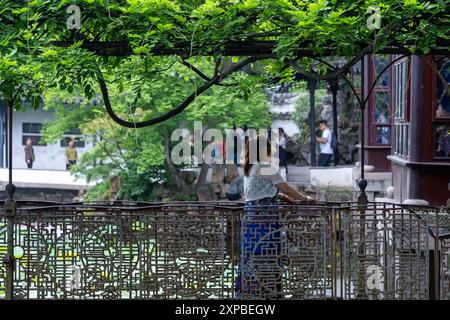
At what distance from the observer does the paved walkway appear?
34.6m

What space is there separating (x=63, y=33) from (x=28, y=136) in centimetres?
3218

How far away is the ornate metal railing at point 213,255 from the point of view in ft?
29.7

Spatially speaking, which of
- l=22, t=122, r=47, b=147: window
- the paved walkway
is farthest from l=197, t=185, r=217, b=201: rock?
l=22, t=122, r=47, b=147: window

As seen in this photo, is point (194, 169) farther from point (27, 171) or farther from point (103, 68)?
point (103, 68)

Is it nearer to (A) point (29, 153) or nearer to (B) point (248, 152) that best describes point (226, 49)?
(B) point (248, 152)

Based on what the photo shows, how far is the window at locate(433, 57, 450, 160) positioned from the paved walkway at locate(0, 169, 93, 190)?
868 inches

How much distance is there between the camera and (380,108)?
20.0 m

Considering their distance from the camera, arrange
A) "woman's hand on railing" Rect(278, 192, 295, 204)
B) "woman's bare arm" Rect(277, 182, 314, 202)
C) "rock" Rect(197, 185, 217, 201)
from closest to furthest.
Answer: "woman's bare arm" Rect(277, 182, 314, 202) → "woman's hand on railing" Rect(278, 192, 295, 204) → "rock" Rect(197, 185, 217, 201)

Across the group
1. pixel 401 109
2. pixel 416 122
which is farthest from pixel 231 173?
pixel 416 122

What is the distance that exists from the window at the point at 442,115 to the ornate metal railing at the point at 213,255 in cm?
321

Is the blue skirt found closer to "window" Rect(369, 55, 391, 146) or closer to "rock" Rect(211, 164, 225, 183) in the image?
"window" Rect(369, 55, 391, 146)

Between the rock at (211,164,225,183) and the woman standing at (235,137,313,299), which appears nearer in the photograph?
the woman standing at (235,137,313,299)

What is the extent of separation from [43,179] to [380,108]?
18.5 meters

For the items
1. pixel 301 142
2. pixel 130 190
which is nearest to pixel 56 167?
pixel 301 142
